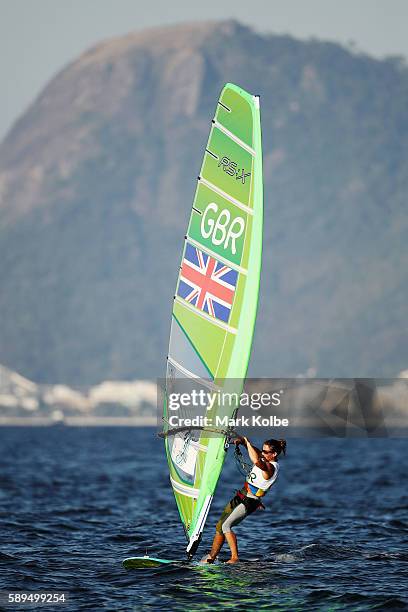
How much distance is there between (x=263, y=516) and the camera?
2864cm

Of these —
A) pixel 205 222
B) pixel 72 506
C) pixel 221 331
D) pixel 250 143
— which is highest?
pixel 250 143

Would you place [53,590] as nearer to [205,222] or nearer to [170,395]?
[170,395]

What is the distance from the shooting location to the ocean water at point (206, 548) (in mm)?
16922

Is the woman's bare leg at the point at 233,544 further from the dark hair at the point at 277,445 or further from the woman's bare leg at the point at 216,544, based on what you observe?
the dark hair at the point at 277,445

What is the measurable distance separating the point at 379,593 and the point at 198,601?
288 centimetres

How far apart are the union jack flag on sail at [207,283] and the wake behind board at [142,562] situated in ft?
14.2

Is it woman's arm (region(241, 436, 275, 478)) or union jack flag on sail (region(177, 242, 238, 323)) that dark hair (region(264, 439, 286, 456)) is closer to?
woman's arm (region(241, 436, 275, 478))

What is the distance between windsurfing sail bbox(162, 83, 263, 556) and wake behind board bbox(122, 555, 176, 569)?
56 cm

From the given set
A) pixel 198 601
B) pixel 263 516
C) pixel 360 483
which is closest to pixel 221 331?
pixel 198 601

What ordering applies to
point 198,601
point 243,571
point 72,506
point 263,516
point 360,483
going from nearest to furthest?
point 198,601 < point 243,571 < point 263,516 < point 72,506 < point 360,483

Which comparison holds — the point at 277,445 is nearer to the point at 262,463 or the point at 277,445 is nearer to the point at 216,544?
the point at 262,463

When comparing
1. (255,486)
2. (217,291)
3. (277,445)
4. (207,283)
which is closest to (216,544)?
(255,486)

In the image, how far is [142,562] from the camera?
19.2 metres

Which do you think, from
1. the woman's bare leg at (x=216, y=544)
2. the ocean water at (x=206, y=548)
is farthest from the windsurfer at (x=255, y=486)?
the ocean water at (x=206, y=548)
